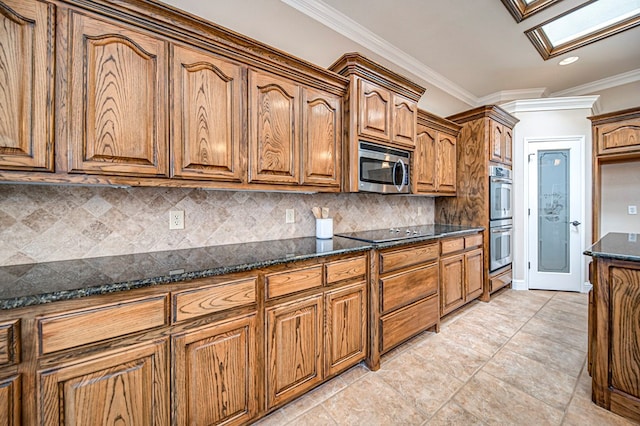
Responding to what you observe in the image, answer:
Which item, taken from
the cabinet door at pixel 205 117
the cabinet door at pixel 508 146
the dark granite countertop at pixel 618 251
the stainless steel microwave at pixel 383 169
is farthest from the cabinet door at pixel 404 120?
the cabinet door at pixel 508 146

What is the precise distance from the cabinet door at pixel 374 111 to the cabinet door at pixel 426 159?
0.72 m

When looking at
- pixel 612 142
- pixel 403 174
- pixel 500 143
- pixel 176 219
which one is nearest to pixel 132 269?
pixel 176 219

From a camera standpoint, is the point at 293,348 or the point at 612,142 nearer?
the point at 293,348

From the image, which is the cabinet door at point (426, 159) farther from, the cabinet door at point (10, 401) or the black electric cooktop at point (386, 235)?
the cabinet door at point (10, 401)

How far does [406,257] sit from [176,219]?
5.83ft

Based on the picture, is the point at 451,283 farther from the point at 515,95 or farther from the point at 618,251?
the point at 515,95

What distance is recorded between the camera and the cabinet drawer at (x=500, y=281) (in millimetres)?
3428

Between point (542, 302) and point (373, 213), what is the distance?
8.51 ft

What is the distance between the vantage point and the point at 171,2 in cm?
175

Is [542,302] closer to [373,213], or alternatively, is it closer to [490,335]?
[490,335]

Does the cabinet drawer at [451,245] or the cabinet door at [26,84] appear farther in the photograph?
the cabinet drawer at [451,245]

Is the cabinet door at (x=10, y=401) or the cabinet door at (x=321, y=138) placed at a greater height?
the cabinet door at (x=321, y=138)

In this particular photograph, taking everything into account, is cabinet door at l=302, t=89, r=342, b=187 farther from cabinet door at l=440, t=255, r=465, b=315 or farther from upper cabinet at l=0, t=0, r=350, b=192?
cabinet door at l=440, t=255, r=465, b=315

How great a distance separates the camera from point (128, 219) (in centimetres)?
157
